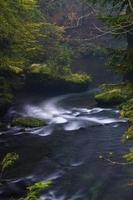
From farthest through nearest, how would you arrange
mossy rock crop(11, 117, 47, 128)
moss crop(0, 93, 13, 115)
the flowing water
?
moss crop(0, 93, 13, 115) < mossy rock crop(11, 117, 47, 128) < the flowing water

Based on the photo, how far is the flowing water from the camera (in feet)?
33.4

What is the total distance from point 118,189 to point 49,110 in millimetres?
11922

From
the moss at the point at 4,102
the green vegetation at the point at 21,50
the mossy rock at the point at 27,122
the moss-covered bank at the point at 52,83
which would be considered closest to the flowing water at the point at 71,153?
the mossy rock at the point at 27,122

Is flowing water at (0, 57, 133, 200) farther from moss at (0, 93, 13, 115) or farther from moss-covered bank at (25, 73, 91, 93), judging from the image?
moss-covered bank at (25, 73, 91, 93)

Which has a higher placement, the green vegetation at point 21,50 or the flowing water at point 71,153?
the green vegetation at point 21,50

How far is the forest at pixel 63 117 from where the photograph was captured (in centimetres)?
693

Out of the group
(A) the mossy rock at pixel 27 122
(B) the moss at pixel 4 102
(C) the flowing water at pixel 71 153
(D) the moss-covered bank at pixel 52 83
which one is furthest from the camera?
(D) the moss-covered bank at pixel 52 83

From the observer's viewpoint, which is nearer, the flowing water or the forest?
the forest

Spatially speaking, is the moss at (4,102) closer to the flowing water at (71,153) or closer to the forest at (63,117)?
the forest at (63,117)

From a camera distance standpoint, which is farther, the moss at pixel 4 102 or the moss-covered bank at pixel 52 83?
the moss-covered bank at pixel 52 83

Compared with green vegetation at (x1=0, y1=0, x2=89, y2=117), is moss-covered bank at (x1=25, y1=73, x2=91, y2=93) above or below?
below

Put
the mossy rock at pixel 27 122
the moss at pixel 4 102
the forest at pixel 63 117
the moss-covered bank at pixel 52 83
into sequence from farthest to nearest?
1. the moss-covered bank at pixel 52 83
2. the moss at pixel 4 102
3. the mossy rock at pixel 27 122
4. the forest at pixel 63 117

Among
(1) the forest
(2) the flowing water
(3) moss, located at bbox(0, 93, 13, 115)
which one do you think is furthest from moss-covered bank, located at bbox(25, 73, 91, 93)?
(3) moss, located at bbox(0, 93, 13, 115)

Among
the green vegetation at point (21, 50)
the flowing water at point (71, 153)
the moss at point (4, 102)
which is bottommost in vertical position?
the flowing water at point (71, 153)
